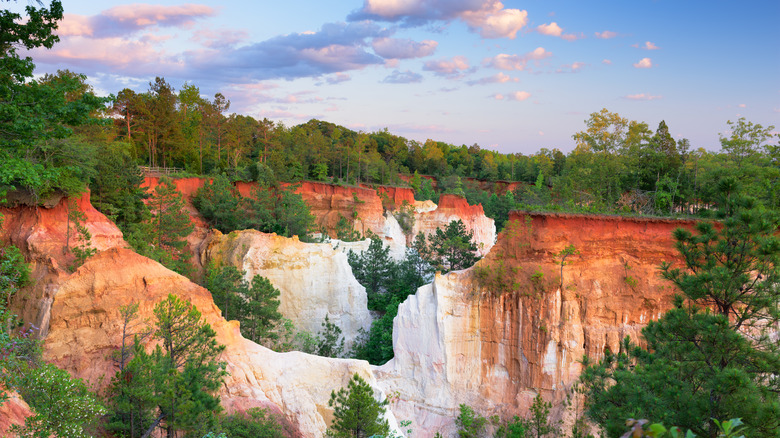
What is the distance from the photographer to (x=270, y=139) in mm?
48906

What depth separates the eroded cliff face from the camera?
1415 centimetres

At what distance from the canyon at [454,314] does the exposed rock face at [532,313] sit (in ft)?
0.14

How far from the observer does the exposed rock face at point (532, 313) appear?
1823 cm

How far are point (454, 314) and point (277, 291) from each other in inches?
370

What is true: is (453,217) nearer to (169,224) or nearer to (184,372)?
(169,224)

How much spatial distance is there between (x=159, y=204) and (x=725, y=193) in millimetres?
28527

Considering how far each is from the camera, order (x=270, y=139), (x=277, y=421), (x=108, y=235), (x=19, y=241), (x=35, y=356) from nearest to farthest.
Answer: (x=35, y=356) < (x=277, y=421) < (x=19, y=241) < (x=108, y=235) < (x=270, y=139)

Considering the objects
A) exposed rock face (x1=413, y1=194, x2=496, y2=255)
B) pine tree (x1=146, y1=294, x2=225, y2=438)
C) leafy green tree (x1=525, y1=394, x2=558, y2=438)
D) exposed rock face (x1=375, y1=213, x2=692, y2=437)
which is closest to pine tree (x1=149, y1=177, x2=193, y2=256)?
pine tree (x1=146, y1=294, x2=225, y2=438)

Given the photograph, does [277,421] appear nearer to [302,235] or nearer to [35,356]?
[35,356]

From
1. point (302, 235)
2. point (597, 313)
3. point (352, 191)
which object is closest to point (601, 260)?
point (597, 313)

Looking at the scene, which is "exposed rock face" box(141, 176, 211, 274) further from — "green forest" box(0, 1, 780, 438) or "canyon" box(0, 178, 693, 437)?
"canyon" box(0, 178, 693, 437)

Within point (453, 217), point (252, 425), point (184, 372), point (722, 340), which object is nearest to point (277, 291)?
point (252, 425)

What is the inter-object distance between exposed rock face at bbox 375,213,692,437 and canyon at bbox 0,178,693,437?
0.14 feet

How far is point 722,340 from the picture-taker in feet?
31.2
